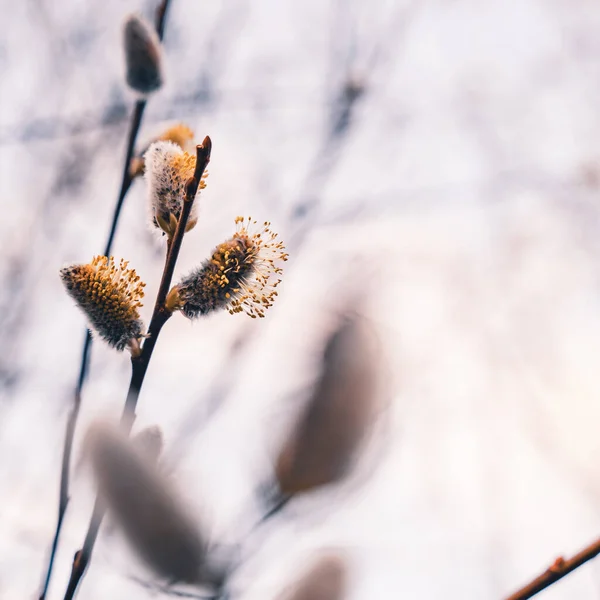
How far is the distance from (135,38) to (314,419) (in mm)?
607

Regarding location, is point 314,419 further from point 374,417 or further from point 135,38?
point 135,38

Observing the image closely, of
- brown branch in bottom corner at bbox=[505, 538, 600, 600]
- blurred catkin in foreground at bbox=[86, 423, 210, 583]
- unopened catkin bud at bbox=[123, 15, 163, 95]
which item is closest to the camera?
blurred catkin in foreground at bbox=[86, 423, 210, 583]

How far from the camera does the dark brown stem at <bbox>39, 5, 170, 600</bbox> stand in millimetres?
585

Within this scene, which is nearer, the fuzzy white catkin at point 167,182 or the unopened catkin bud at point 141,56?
the fuzzy white catkin at point 167,182

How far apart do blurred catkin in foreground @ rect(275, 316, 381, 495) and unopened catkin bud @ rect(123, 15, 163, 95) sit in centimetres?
55

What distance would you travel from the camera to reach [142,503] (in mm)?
347

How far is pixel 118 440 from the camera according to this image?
0.35 meters

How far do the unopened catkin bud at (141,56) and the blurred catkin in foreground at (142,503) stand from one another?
0.56 metres

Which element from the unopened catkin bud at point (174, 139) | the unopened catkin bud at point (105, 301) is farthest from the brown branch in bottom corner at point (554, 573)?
the unopened catkin bud at point (174, 139)

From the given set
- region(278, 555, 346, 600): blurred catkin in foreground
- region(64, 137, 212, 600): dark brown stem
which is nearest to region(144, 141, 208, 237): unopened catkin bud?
region(64, 137, 212, 600): dark brown stem

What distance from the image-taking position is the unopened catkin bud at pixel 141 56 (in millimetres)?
730

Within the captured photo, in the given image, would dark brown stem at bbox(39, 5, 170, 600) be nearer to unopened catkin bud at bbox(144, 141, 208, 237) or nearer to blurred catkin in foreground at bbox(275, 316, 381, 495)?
unopened catkin bud at bbox(144, 141, 208, 237)

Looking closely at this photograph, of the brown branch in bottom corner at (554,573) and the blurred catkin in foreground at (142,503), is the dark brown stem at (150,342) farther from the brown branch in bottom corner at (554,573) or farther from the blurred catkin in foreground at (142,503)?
the brown branch in bottom corner at (554,573)

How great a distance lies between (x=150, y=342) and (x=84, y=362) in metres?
0.24
